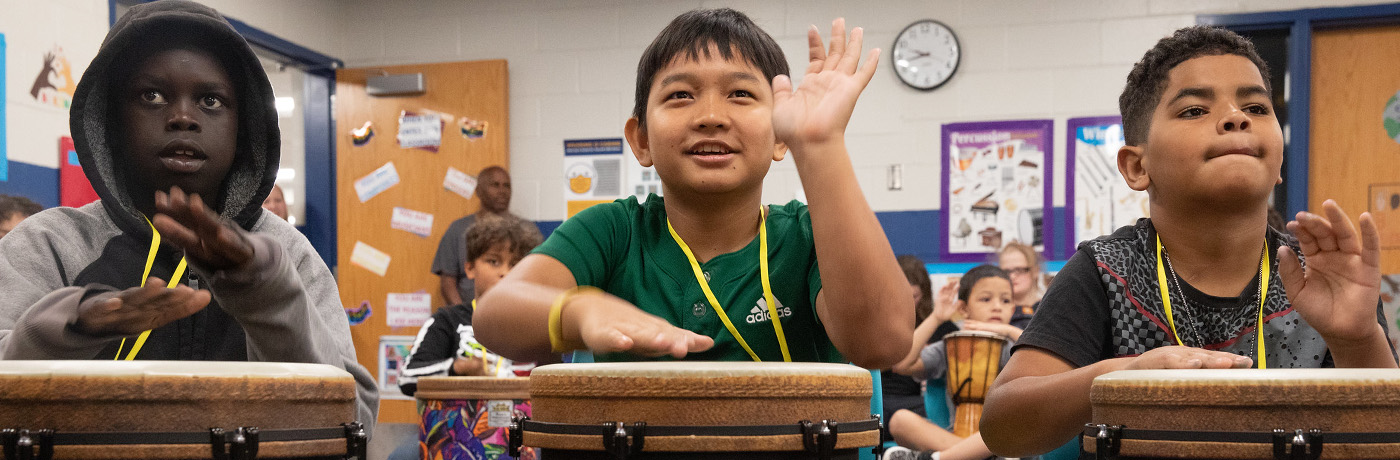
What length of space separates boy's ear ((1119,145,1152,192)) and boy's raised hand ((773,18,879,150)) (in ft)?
1.63

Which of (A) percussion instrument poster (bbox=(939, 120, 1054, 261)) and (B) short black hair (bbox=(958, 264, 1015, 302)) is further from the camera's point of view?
(A) percussion instrument poster (bbox=(939, 120, 1054, 261))

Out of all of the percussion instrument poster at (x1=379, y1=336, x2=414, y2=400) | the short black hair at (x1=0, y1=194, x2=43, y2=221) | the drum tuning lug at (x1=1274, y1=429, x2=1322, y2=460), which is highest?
the short black hair at (x1=0, y1=194, x2=43, y2=221)

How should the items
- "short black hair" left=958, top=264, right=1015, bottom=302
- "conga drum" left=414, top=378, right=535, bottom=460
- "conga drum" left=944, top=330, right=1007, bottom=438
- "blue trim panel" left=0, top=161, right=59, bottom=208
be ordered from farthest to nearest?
"short black hair" left=958, top=264, right=1015, bottom=302, "blue trim panel" left=0, top=161, right=59, bottom=208, "conga drum" left=944, top=330, right=1007, bottom=438, "conga drum" left=414, top=378, right=535, bottom=460

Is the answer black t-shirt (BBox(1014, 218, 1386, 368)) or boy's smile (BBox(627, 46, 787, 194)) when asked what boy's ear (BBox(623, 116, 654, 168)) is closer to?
boy's smile (BBox(627, 46, 787, 194))

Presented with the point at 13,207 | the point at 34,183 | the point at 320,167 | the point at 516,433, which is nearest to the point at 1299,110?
the point at 516,433

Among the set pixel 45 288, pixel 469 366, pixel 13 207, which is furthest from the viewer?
pixel 13 207

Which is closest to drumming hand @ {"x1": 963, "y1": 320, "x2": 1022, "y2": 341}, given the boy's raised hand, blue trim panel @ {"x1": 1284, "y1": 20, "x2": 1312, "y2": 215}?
blue trim panel @ {"x1": 1284, "y1": 20, "x2": 1312, "y2": 215}

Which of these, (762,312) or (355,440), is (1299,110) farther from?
(355,440)

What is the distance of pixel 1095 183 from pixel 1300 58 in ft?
3.67

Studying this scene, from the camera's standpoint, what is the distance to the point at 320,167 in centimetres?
668

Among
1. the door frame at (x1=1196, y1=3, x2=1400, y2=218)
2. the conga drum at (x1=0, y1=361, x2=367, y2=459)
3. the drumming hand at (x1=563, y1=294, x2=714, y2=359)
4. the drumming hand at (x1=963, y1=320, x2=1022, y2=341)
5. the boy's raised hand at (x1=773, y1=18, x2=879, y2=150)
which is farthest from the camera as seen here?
the door frame at (x1=1196, y1=3, x2=1400, y2=218)

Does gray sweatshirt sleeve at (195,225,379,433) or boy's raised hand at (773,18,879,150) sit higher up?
boy's raised hand at (773,18,879,150)

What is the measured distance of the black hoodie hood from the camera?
146cm

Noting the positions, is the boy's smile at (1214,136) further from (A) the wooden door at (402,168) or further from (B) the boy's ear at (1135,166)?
(A) the wooden door at (402,168)
